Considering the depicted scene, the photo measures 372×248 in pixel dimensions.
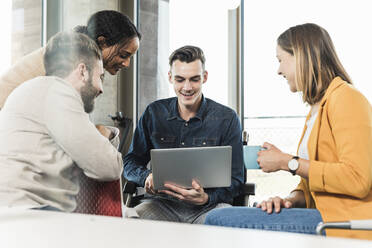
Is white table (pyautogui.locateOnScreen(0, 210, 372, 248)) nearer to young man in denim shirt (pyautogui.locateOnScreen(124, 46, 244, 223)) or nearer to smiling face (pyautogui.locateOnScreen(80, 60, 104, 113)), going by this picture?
smiling face (pyautogui.locateOnScreen(80, 60, 104, 113))

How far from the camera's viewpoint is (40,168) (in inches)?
21.1

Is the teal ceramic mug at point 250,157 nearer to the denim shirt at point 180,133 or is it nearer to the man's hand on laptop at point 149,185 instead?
the denim shirt at point 180,133

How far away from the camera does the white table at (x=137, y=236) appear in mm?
230

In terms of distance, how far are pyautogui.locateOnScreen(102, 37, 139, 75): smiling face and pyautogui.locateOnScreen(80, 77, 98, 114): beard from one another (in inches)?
6.9

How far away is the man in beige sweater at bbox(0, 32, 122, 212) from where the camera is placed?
1.72 feet

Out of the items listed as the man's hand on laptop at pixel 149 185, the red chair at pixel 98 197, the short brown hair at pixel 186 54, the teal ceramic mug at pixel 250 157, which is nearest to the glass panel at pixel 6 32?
the red chair at pixel 98 197

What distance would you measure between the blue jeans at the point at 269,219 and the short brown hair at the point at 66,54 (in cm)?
34

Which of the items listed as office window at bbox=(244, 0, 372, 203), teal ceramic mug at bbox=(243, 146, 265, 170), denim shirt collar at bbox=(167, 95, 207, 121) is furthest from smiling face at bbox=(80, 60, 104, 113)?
teal ceramic mug at bbox=(243, 146, 265, 170)

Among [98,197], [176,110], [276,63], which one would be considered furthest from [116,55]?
[276,63]

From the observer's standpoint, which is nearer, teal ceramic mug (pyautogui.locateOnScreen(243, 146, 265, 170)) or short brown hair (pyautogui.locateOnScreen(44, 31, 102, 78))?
short brown hair (pyautogui.locateOnScreen(44, 31, 102, 78))

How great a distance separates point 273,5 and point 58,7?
3.21 ft

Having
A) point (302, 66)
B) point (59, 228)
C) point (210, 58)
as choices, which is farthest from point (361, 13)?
point (59, 228)

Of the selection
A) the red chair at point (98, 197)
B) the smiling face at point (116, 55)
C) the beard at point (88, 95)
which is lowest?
the red chair at point (98, 197)

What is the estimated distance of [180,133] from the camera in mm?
1037
